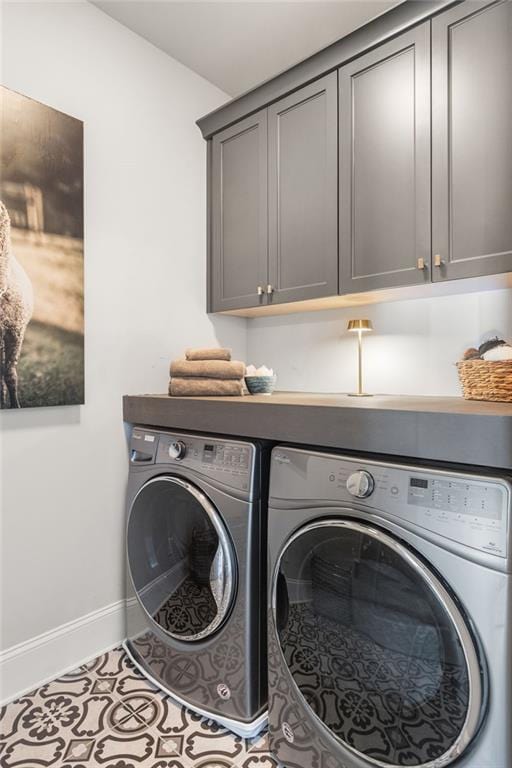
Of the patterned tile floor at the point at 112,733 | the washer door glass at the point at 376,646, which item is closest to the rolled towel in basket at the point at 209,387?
the washer door glass at the point at 376,646

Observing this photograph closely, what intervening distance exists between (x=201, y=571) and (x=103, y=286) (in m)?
1.23

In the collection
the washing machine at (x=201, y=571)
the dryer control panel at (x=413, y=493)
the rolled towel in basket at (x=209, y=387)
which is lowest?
the washing machine at (x=201, y=571)

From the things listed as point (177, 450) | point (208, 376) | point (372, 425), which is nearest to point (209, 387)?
point (208, 376)

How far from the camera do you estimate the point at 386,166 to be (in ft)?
5.44

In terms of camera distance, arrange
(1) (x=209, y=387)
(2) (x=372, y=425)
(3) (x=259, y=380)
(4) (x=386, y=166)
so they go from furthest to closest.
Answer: (3) (x=259, y=380) < (1) (x=209, y=387) < (4) (x=386, y=166) < (2) (x=372, y=425)

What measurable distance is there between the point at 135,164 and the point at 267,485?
157 cm

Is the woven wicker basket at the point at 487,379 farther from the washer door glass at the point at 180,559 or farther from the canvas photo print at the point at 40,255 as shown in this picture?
the canvas photo print at the point at 40,255

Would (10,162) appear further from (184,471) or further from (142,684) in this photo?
(142,684)

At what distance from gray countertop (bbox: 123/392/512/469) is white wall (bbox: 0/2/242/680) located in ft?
1.37

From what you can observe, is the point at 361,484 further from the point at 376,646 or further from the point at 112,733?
the point at 112,733

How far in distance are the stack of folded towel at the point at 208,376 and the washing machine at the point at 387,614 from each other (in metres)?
0.56

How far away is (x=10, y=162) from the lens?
5.16 ft

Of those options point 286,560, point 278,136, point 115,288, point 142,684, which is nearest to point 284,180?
point 278,136

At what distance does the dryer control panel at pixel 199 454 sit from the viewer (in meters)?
1.46
